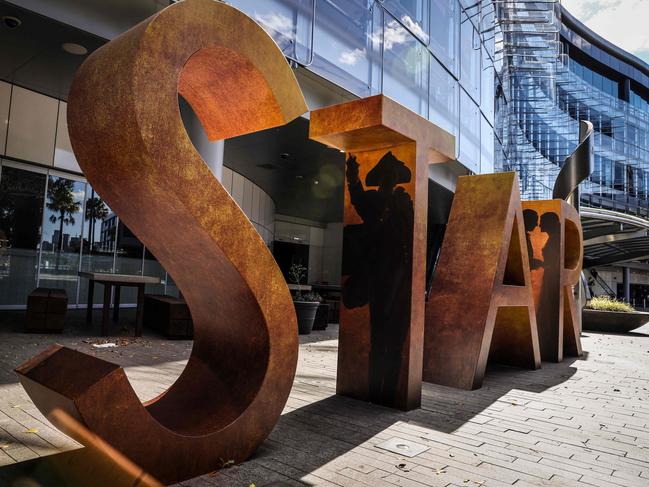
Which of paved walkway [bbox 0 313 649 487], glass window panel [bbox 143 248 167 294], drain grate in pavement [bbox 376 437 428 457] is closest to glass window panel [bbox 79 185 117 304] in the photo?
glass window panel [bbox 143 248 167 294]

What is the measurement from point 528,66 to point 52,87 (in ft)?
85.4

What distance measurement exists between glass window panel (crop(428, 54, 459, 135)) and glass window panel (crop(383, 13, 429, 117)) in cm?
42

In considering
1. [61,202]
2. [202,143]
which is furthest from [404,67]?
[61,202]

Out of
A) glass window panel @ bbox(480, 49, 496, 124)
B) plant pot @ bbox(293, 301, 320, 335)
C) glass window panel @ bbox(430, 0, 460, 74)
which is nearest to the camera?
plant pot @ bbox(293, 301, 320, 335)

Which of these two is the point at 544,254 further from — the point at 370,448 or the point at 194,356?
the point at 194,356

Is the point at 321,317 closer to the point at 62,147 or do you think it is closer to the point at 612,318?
the point at 62,147

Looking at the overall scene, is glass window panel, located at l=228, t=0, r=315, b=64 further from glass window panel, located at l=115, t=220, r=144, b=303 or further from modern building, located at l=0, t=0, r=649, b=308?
glass window panel, located at l=115, t=220, r=144, b=303

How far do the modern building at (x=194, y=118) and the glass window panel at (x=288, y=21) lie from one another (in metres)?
0.02

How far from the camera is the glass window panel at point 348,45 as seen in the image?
33.0 ft

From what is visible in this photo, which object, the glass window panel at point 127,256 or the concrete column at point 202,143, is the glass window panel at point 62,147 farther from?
the concrete column at point 202,143

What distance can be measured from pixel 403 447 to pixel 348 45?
30.0 feet

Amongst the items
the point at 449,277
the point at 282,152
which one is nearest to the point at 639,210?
the point at 282,152

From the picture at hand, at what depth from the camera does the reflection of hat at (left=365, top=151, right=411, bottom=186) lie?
5.00m

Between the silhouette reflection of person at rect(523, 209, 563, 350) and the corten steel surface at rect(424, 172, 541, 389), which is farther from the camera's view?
the silhouette reflection of person at rect(523, 209, 563, 350)
